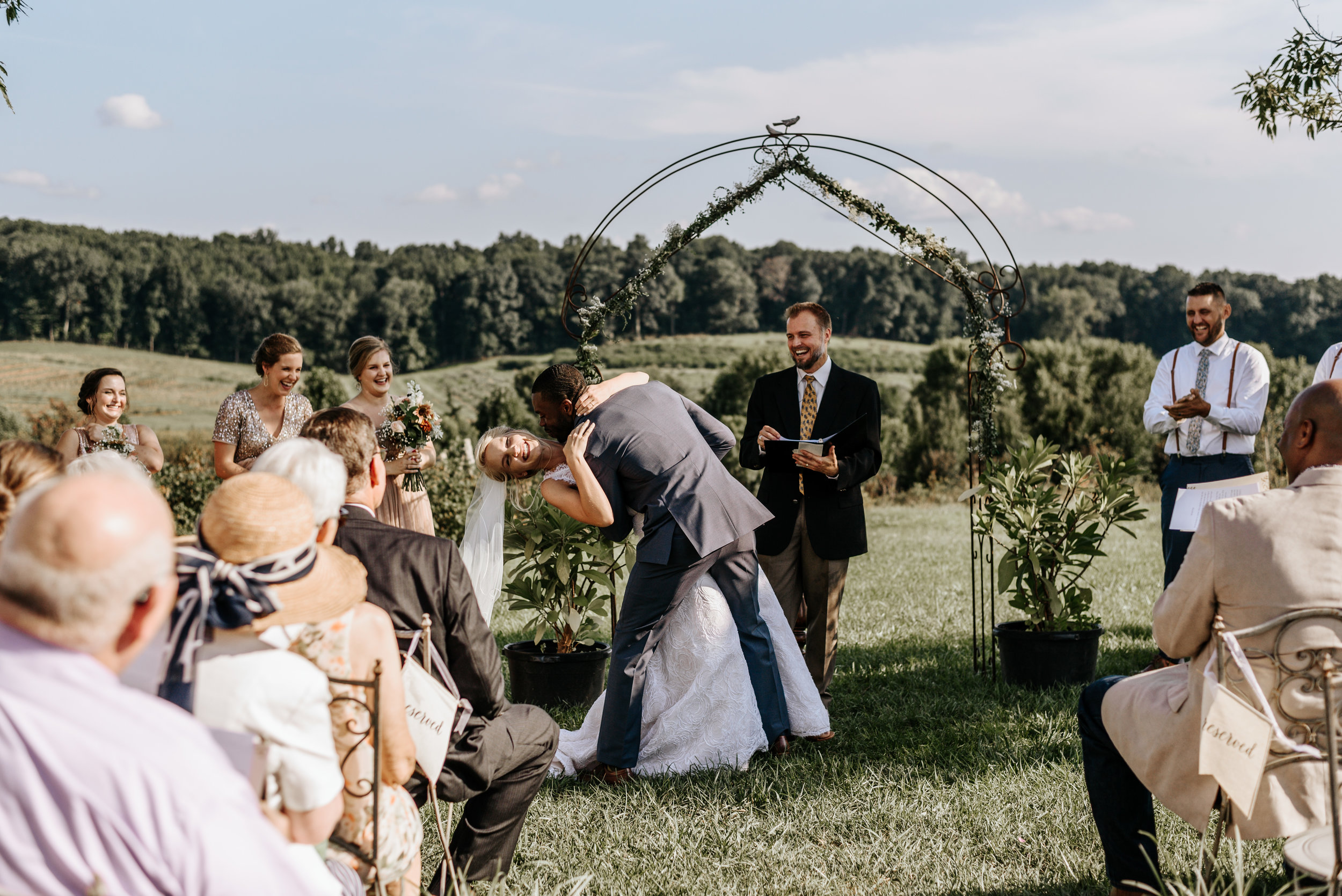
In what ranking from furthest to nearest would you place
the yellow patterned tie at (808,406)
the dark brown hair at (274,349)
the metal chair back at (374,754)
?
the dark brown hair at (274,349)
the yellow patterned tie at (808,406)
the metal chair back at (374,754)

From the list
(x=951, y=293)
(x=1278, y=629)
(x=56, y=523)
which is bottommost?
(x=1278, y=629)

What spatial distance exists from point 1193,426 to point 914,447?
80.0 feet

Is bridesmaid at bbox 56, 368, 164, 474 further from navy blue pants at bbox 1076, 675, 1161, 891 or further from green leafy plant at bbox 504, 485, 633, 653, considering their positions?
navy blue pants at bbox 1076, 675, 1161, 891

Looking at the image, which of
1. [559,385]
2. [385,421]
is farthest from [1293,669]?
[385,421]

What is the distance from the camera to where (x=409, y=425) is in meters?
5.88

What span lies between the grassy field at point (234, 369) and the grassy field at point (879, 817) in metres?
29.7

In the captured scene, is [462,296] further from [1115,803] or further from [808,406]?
[1115,803]

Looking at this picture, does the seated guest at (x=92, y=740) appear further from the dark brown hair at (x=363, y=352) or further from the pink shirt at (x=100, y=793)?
the dark brown hair at (x=363, y=352)

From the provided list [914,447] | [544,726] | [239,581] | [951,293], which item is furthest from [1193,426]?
[951,293]

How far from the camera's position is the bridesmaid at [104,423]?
5816 millimetres

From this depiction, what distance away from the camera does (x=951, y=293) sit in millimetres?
56438

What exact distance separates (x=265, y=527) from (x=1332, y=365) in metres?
5.68

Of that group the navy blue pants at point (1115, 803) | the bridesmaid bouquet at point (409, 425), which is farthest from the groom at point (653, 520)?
the navy blue pants at point (1115, 803)

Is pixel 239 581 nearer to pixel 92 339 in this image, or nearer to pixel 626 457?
pixel 626 457
